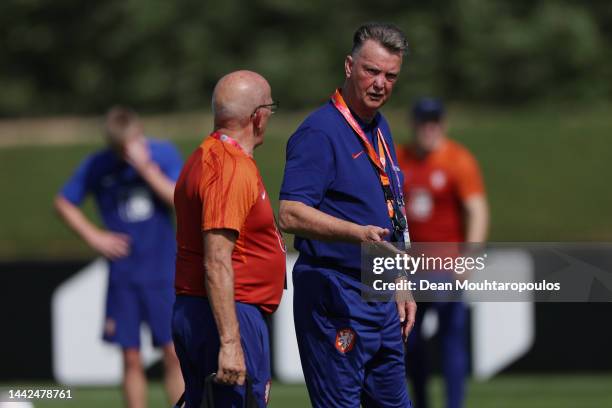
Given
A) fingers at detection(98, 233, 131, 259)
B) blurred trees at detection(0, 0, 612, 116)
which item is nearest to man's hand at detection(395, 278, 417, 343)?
fingers at detection(98, 233, 131, 259)

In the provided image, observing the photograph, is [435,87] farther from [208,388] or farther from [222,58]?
[208,388]

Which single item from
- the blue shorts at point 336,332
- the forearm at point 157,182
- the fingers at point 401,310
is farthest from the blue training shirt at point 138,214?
the fingers at point 401,310

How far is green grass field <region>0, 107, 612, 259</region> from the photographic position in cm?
1892

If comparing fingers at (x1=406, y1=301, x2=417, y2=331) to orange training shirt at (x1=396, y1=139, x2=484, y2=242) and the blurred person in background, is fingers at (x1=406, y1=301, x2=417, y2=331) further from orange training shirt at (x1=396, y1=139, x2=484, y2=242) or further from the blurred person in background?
orange training shirt at (x1=396, y1=139, x2=484, y2=242)

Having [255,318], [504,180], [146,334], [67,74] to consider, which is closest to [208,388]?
[255,318]

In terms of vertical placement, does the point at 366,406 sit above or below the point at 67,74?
below

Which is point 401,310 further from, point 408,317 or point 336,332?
point 336,332

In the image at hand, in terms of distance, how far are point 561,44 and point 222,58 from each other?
7160mm

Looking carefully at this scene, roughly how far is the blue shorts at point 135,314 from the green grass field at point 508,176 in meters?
10.4

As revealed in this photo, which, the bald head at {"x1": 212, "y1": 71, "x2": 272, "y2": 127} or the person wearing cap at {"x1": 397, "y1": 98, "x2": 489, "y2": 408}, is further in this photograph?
the person wearing cap at {"x1": 397, "y1": 98, "x2": 489, "y2": 408}

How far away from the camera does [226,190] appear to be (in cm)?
475

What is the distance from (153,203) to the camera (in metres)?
7.85

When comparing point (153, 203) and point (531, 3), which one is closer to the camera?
point (153, 203)

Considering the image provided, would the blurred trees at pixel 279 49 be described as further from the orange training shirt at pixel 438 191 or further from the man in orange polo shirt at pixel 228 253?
the man in orange polo shirt at pixel 228 253
